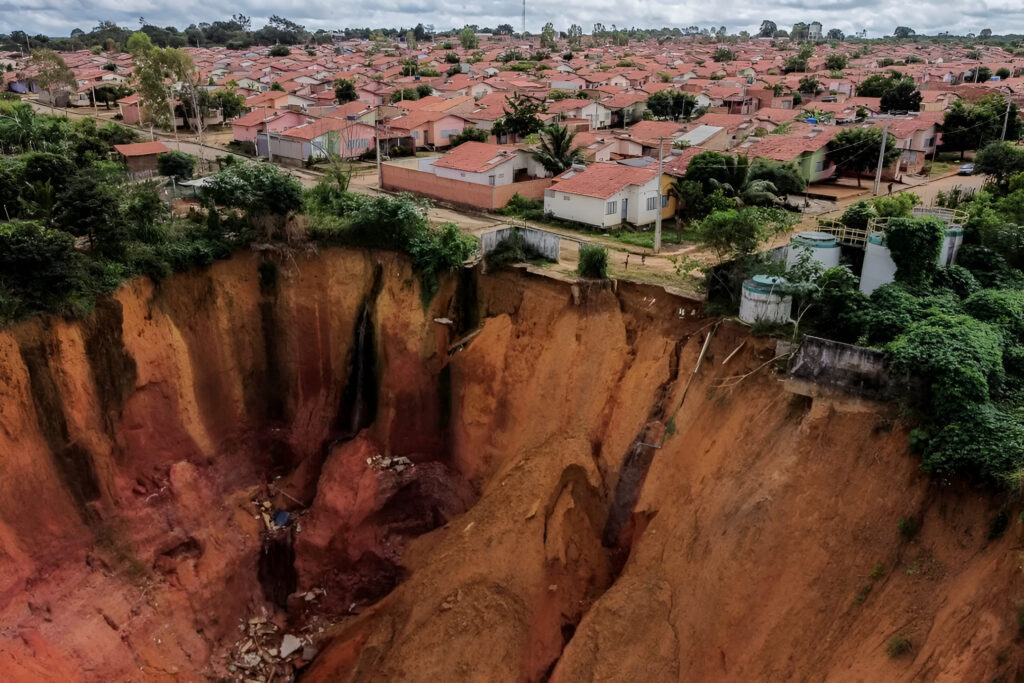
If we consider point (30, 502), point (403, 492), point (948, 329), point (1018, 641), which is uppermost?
point (948, 329)

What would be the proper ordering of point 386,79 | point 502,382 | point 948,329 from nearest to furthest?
point 948,329 < point 502,382 < point 386,79

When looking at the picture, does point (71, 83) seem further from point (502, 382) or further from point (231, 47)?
point (231, 47)

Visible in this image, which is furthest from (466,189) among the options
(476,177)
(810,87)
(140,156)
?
(810,87)

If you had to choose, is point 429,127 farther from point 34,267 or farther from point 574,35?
point 574,35

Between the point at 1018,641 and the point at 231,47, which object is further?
the point at 231,47

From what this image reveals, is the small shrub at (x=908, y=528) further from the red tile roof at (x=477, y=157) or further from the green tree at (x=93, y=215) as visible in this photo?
the red tile roof at (x=477, y=157)

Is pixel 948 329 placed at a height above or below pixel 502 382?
above

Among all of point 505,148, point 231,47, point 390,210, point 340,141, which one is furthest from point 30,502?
point 231,47

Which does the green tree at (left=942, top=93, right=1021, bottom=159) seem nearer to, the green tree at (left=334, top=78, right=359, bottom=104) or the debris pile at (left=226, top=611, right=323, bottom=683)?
the debris pile at (left=226, top=611, right=323, bottom=683)

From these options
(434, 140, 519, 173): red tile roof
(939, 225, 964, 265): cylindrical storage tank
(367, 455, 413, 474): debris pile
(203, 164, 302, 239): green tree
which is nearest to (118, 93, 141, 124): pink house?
(434, 140, 519, 173): red tile roof

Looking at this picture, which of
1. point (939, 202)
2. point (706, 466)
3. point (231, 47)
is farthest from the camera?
point (231, 47)
